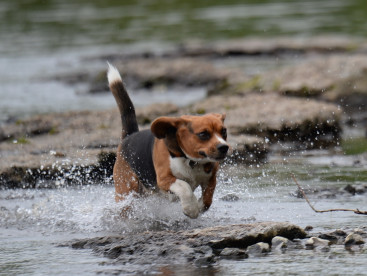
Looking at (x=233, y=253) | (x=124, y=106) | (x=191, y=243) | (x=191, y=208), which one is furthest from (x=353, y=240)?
(x=124, y=106)

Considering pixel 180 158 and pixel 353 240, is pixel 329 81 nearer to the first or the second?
pixel 180 158

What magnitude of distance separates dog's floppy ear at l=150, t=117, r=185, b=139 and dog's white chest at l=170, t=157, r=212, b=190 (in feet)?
0.68

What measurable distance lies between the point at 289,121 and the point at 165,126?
465cm

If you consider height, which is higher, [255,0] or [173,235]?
[255,0]

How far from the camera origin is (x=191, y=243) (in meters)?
6.24

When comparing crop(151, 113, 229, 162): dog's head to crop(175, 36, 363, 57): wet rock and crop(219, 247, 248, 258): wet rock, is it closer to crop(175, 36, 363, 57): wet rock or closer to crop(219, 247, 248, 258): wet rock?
crop(219, 247, 248, 258): wet rock

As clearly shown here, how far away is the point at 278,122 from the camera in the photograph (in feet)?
37.1

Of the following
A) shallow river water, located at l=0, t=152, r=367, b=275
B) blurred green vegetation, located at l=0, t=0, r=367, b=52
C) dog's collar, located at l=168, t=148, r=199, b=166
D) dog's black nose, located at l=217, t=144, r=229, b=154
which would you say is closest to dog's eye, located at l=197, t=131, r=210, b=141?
dog's black nose, located at l=217, t=144, r=229, b=154

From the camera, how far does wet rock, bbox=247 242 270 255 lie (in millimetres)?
6088

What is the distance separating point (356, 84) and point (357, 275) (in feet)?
27.2

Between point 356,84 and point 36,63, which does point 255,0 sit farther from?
point 356,84

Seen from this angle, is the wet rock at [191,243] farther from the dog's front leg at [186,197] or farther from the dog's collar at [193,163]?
the dog's collar at [193,163]

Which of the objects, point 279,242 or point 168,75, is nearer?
point 279,242

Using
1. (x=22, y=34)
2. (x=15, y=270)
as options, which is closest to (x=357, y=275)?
(x=15, y=270)
